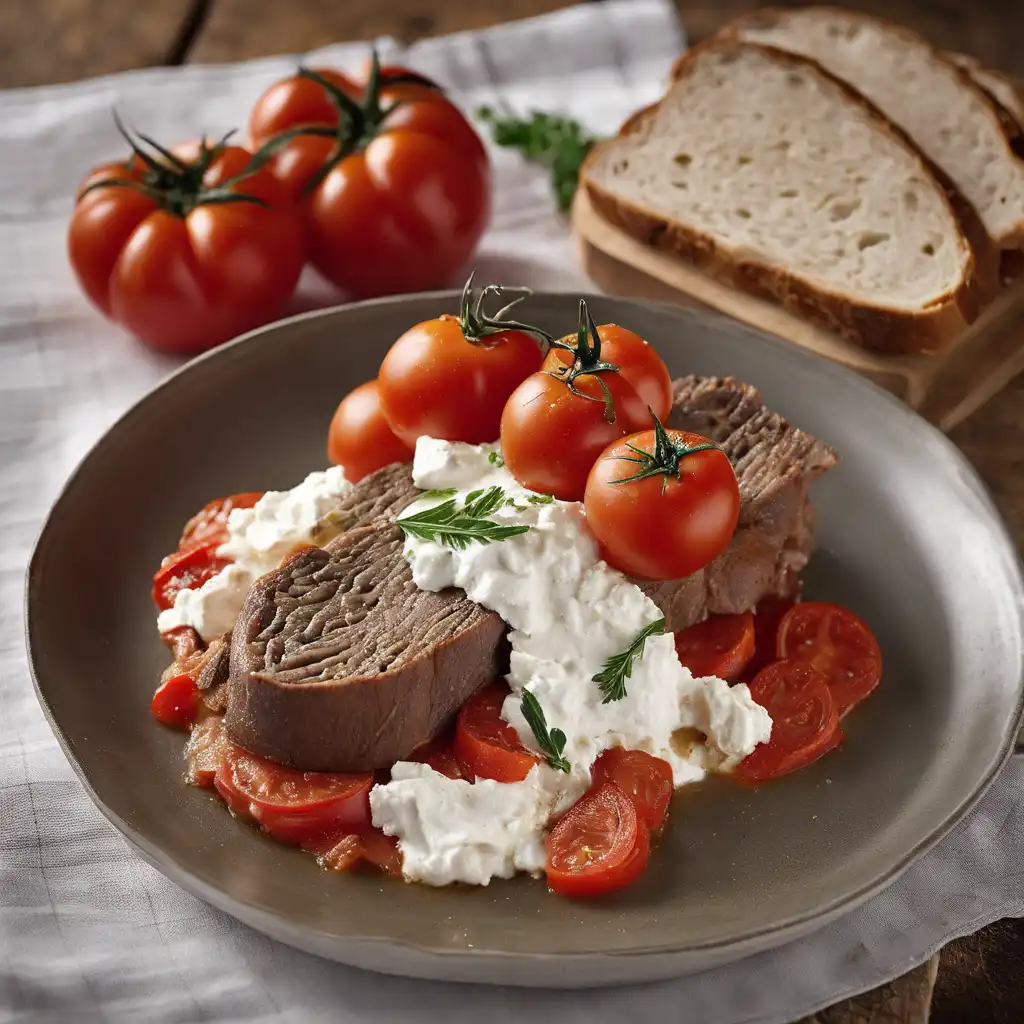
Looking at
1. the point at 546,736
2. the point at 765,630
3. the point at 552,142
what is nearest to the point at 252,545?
the point at 546,736

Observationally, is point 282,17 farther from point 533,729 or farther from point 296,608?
point 533,729

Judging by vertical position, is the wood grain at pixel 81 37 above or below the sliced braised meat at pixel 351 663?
below

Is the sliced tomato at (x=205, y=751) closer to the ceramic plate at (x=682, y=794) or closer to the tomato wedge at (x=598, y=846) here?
the ceramic plate at (x=682, y=794)

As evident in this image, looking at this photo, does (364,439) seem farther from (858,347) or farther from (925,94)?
(925,94)

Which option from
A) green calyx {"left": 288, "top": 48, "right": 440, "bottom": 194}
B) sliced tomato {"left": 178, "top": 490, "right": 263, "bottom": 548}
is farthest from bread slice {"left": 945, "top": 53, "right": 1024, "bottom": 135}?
sliced tomato {"left": 178, "top": 490, "right": 263, "bottom": 548}

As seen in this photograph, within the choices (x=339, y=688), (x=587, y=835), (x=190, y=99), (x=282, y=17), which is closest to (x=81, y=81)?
(x=190, y=99)

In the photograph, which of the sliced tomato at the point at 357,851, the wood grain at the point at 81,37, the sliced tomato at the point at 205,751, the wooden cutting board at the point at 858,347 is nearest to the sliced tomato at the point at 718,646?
the sliced tomato at the point at 357,851
